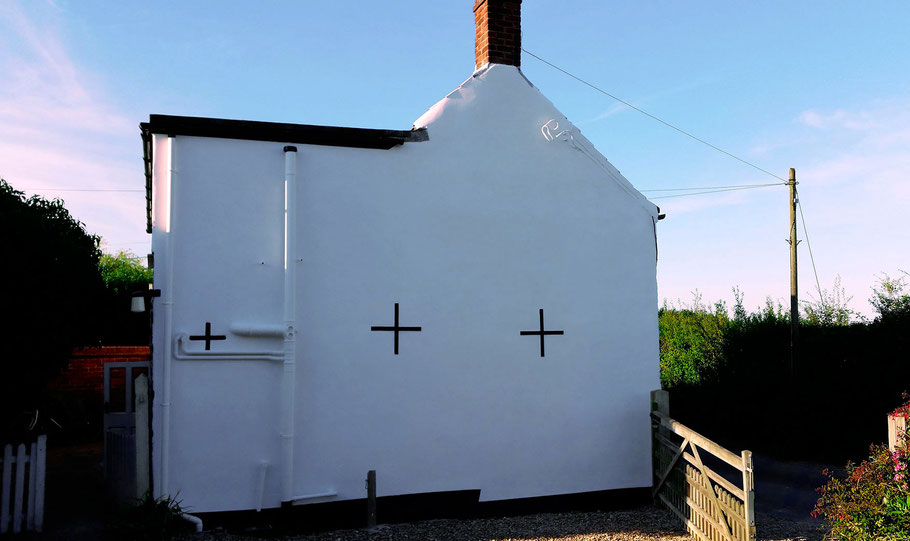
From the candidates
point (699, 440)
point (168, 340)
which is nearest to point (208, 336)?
point (168, 340)

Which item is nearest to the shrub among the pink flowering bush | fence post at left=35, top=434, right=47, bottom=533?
the pink flowering bush

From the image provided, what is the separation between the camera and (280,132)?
8234 millimetres

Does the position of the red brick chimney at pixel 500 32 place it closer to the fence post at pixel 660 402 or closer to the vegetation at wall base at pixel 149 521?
the fence post at pixel 660 402

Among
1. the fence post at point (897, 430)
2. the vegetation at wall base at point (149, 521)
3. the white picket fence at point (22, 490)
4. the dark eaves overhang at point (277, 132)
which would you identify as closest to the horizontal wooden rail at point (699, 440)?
the fence post at point (897, 430)

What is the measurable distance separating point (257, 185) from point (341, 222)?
1.16 metres

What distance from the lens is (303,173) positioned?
327 inches

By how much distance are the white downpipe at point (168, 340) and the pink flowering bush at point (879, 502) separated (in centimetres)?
749

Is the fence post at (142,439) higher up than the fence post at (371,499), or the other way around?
the fence post at (142,439)

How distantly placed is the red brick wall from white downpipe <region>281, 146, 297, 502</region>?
808 centimetres

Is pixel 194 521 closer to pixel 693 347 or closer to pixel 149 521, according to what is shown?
pixel 149 521

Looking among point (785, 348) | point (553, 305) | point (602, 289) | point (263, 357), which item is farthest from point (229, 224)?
point (785, 348)

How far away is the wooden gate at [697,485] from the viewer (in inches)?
262

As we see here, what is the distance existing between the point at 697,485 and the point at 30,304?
33.0 feet

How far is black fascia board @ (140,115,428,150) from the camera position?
7895mm
